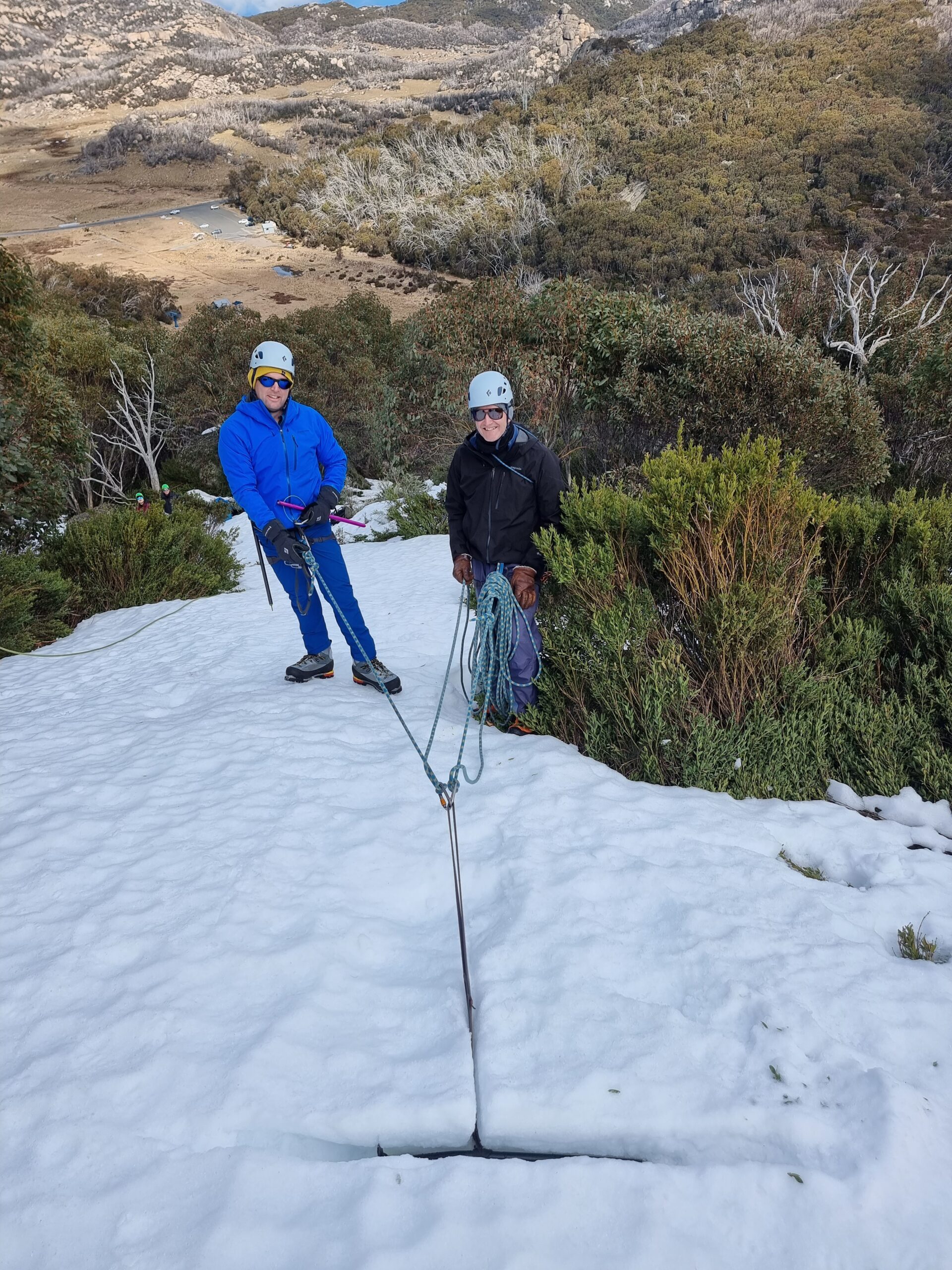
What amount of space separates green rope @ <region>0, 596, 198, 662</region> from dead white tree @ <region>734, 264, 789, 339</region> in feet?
37.5

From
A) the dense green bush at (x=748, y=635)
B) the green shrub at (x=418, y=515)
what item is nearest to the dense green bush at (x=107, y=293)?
the green shrub at (x=418, y=515)

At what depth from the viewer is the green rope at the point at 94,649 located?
5.74 metres

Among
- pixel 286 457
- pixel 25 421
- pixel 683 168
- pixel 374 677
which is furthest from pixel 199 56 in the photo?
pixel 374 677

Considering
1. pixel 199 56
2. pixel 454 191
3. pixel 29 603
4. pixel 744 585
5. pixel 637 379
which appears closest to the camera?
pixel 744 585

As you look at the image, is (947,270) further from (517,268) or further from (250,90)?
(250,90)

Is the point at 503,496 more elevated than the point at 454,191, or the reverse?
the point at 454,191

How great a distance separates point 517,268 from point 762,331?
1206 inches

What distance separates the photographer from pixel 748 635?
3.39m

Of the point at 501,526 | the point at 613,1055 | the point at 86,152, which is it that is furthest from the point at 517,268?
the point at 86,152

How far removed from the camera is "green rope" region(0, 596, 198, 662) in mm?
5738

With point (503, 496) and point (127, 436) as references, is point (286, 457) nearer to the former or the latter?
point (503, 496)

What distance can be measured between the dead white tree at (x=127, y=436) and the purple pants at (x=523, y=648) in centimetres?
2030

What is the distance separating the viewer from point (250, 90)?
9162 centimetres

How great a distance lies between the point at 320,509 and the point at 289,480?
0.25 meters
